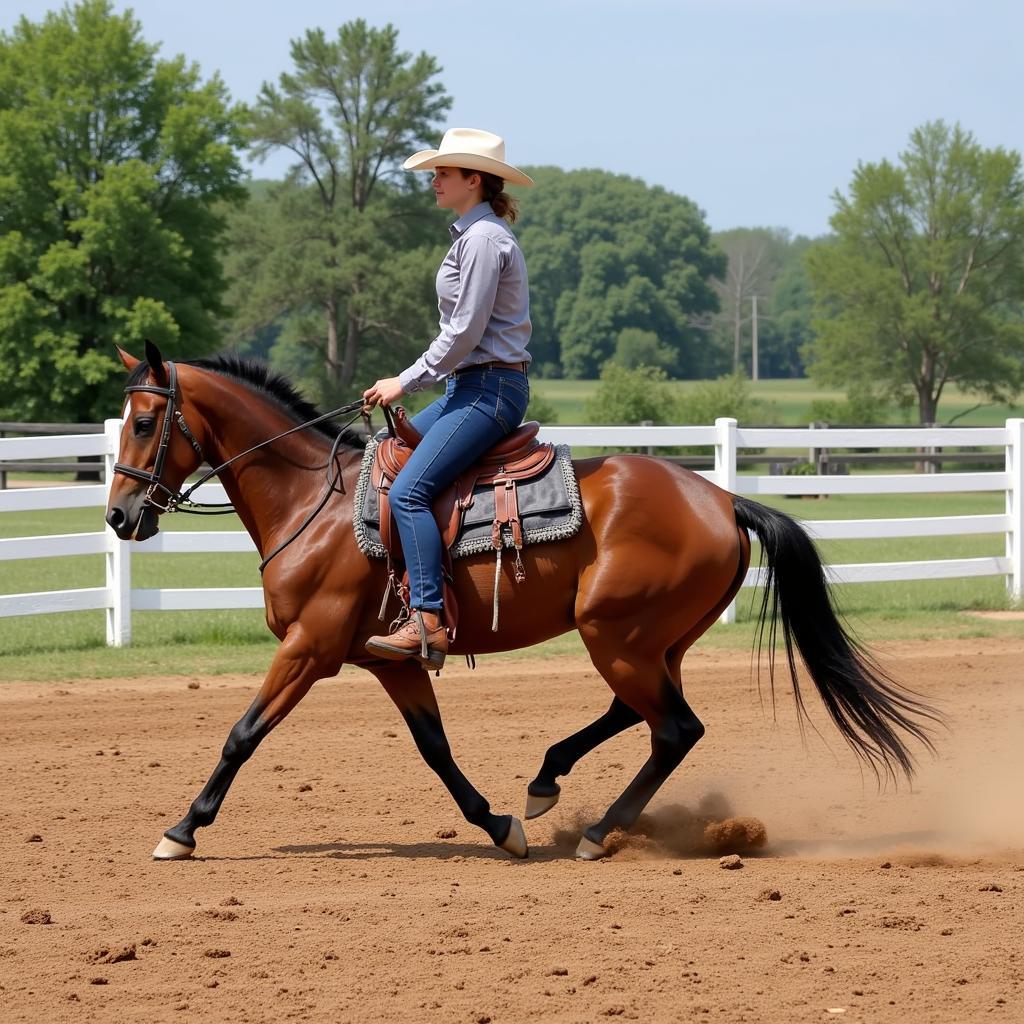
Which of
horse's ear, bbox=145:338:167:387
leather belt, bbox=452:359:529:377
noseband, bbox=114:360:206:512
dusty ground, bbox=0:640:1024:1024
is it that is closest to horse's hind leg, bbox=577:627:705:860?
dusty ground, bbox=0:640:1024:1024

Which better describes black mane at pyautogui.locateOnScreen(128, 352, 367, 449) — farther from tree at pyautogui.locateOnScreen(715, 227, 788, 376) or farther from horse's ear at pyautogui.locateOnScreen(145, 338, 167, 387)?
tree at pyautogui.locateOnScreen(715, 227, 788, 376)

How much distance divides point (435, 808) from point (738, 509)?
6.74 feet

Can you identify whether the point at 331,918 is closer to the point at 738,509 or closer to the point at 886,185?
the point at 738,509

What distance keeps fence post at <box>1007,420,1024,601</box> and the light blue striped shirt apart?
29.9 ft

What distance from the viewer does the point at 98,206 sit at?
45.3 m

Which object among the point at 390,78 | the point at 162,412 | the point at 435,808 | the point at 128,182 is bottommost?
the point at 435,808

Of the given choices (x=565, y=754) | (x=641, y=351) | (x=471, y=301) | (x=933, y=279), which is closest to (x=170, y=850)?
(x=565, y=754)

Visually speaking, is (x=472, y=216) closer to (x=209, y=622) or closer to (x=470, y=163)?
(x=470, y=163)

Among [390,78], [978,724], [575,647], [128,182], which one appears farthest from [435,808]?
[390,78]

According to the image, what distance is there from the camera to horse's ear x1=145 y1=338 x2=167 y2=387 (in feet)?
19.6

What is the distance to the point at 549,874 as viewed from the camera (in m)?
5.73

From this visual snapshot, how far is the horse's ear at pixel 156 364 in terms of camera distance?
5988 millimetres

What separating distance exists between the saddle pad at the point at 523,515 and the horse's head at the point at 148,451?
32.2 inches

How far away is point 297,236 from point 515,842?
2208 inches
